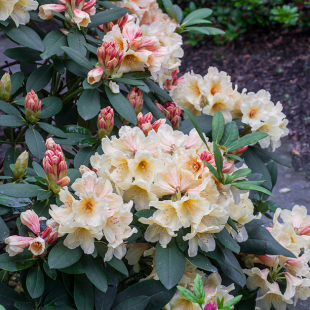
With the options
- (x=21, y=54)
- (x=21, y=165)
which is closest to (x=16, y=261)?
(x=21, y=165)

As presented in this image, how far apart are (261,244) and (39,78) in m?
1.10

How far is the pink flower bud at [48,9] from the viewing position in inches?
54.8

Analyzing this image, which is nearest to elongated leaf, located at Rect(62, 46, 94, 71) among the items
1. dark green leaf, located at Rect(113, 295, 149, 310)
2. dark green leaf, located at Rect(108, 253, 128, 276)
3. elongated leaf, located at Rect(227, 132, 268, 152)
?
elongated leaf, located at Rect(227, 132, 268, 152)

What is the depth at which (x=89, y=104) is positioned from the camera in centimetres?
139

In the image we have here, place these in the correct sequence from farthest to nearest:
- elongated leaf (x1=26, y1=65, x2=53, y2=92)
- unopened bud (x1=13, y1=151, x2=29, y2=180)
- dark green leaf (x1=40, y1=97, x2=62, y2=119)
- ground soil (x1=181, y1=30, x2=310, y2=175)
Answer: ground soil (x1=181, y1=30, x2=310, y2=175)
elongated leaf (x1=26, y1=65, x2=53, y2=92)
dark green leaf (x1=40, y1=97, x2=62, y2=119)
unopened bud (x1=13, y1=151, x2=29, y2=180)

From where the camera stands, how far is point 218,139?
1.24 metres

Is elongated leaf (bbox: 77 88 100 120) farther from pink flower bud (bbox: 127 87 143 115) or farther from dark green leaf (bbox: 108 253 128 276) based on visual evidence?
dark green leaf (bbox: 108 253 128 276)

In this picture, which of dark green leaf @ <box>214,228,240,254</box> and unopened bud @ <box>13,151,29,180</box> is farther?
unopened bud @ <box>13,151,29,180</box>

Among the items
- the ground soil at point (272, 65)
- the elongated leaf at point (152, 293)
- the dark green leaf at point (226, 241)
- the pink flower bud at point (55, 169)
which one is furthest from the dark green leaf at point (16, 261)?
the ground soil at point (272, 65)

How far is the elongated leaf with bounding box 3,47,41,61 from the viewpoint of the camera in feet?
4.88

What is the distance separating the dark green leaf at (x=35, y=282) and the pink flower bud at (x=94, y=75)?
0.67m

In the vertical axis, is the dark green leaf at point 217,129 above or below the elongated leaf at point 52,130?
above

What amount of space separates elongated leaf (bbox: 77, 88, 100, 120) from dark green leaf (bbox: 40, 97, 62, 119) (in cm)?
13

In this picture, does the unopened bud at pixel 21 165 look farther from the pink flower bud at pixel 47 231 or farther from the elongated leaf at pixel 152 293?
the elongated leaf at pixel 152 293
